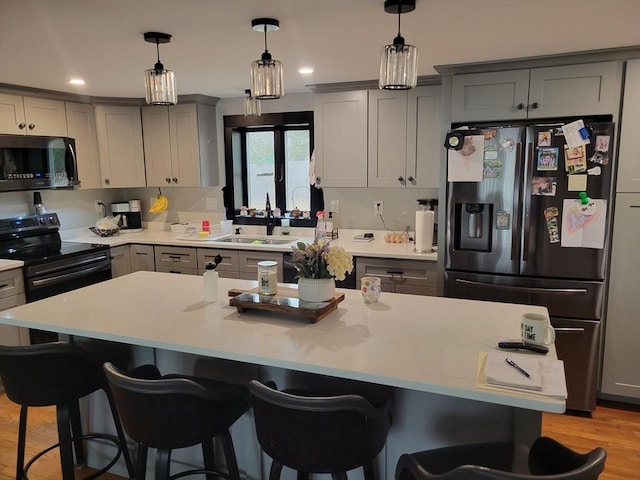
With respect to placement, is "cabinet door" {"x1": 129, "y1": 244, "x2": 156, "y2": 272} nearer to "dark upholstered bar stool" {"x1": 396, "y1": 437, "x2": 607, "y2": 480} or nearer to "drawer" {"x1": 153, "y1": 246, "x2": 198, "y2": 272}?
"drawer" {"x1": 153, "y1": 246, "x2": 198, "y2": 272}

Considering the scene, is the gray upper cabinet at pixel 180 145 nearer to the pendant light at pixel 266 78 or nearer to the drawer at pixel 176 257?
the drawer at pixel 176 257

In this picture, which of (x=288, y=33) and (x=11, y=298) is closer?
(x=288, y=33)

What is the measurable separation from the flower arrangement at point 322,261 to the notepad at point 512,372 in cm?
68

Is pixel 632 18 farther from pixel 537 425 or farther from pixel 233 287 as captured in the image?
pixel 233 287

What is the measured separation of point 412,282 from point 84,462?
230cm

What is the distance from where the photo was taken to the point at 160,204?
4.82 metres

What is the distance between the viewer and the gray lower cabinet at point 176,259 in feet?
13.6

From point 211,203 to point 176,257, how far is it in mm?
767

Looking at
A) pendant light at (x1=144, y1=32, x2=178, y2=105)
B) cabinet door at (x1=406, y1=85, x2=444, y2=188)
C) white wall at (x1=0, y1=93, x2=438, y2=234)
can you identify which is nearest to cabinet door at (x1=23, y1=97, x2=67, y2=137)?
white wall at (x1=0, y1=93, x2=438, y2=234)

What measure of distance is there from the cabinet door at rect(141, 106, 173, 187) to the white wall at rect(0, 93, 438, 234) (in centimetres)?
34

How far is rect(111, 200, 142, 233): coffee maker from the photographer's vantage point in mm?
4840

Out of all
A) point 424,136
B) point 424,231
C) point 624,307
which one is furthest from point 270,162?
point 624,307

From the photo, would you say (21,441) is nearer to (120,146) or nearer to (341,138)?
(341,138)

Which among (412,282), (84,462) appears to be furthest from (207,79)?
(84,462)
